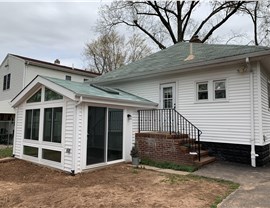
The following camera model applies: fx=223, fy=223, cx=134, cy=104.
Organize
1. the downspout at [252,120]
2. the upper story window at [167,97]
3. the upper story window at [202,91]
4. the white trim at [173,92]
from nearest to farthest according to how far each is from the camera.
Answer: the downspout at [252,120] < the upper story window at [202,91] < the white trim at [173,92] < the upper story window at [167,97]

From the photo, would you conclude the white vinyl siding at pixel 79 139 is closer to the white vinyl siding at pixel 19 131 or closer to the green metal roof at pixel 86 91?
the green metal roof at pixel 86 91

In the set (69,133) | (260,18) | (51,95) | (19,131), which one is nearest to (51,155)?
(69,133)

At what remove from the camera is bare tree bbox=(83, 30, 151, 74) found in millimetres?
28767

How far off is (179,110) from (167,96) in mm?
919

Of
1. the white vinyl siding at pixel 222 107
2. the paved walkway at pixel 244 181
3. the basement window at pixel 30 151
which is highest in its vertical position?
the white vinyl siding at pixel 222 107

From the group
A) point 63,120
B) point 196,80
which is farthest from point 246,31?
point 63,120

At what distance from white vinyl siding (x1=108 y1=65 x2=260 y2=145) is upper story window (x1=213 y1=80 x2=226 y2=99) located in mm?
159

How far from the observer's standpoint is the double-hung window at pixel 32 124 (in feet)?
27.3

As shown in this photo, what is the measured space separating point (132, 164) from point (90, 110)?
2.54 metres

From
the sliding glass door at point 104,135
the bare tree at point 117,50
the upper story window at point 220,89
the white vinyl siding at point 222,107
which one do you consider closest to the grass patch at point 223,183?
the white vinyl siding at point 222,107

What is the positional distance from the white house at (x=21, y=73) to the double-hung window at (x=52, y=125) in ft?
31.1

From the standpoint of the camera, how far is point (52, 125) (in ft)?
24.9

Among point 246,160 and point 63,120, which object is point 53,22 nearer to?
point 63,120

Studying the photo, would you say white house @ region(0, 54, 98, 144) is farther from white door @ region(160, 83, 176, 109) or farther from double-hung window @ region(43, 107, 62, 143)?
white door @ region(160, 83, 176, 109)
